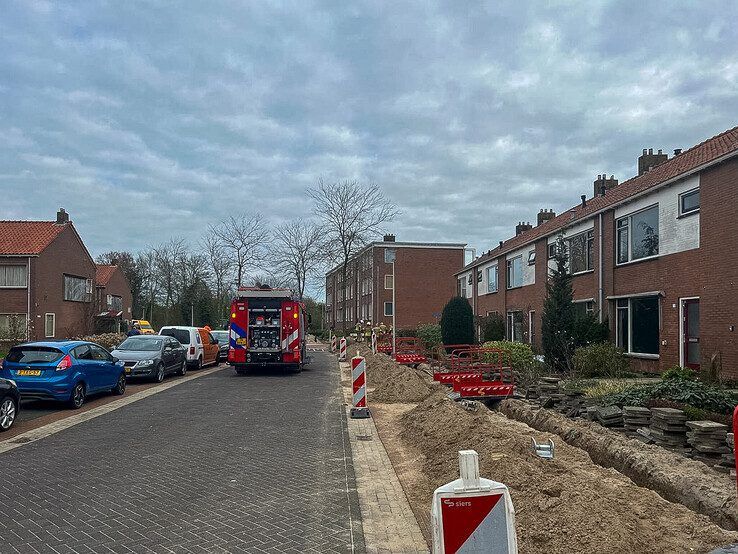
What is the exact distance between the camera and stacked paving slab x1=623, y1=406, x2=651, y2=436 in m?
9.20

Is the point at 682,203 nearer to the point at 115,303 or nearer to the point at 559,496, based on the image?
the point at 559,496

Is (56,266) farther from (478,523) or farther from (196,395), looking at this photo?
(478,523)

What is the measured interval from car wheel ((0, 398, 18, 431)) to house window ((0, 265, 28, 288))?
31.5 metres

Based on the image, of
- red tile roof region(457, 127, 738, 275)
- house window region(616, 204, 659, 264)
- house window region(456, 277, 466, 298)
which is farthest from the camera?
house window region(456, 277, 466, 298)

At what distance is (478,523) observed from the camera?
10.5ft

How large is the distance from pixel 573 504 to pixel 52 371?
11.6 m

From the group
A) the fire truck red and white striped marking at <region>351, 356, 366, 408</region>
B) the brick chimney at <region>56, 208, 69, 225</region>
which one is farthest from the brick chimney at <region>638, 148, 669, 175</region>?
the brick chimney at <region>56, 208, 69, 225</region>

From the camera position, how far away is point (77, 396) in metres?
13.8

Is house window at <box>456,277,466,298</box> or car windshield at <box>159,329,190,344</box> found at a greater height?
house window at <box>456,277,466,298</box>

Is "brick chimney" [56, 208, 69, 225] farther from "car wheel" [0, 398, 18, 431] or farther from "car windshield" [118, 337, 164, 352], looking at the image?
"car wheel" [0, 398, 18, 431]

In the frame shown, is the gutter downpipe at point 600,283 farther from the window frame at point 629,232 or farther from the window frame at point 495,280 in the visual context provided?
the window frame at point 495,280

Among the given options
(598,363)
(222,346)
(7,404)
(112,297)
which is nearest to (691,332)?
(598,363)

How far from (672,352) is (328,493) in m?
13.1

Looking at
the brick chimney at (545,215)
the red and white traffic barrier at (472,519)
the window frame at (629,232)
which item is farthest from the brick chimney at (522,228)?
the red and white traffic barrier at (472,519)
